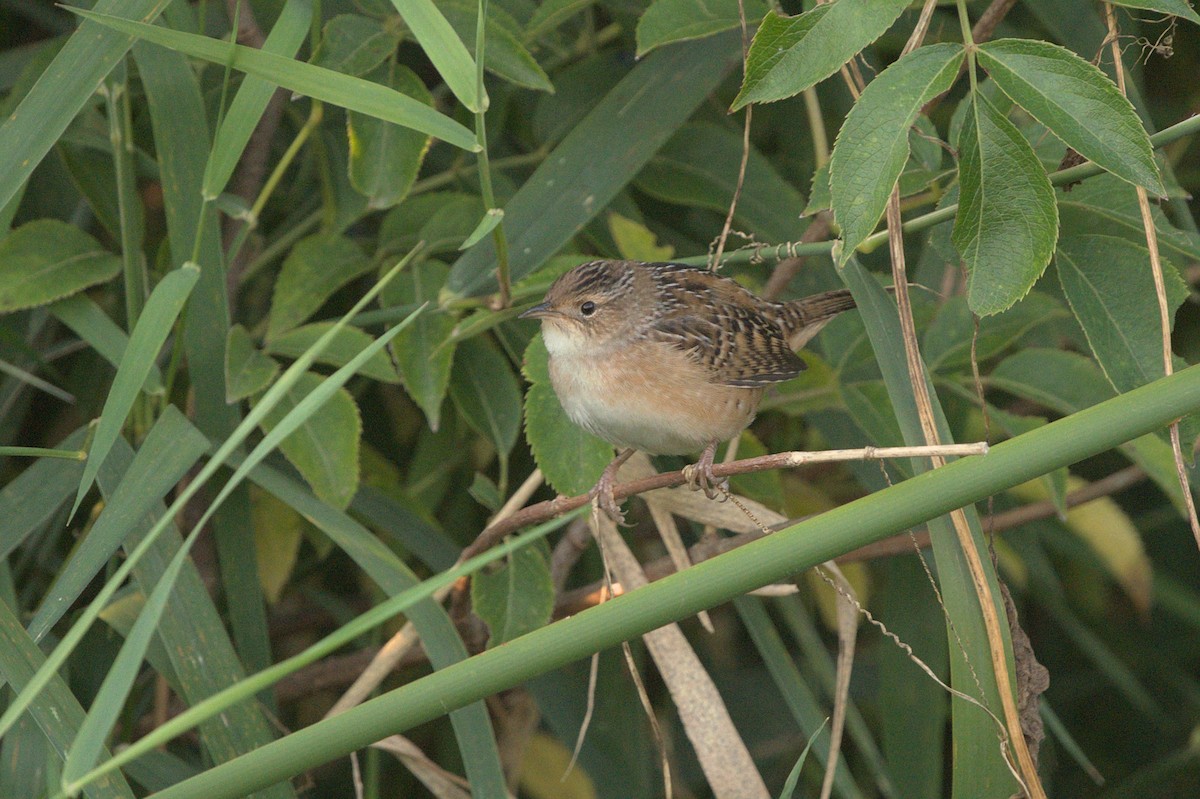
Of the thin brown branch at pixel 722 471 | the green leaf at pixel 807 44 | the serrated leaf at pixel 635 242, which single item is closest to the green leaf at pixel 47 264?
the thin brown branch at pixel 722 471

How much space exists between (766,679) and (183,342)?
212cm

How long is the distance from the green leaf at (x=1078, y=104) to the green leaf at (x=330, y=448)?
1154mm

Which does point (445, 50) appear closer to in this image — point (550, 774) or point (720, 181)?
point (720, 181)

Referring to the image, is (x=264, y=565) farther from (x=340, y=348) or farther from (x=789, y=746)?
(x=789, y=746)

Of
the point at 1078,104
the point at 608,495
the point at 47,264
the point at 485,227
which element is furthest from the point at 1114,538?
the point at 47,264

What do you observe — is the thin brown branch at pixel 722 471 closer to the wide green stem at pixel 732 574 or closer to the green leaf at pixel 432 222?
the wide green stem at pixel 732 574

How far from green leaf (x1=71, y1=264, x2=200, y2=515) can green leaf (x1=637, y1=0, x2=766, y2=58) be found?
0.85 m

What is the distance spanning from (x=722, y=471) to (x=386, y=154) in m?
0.87

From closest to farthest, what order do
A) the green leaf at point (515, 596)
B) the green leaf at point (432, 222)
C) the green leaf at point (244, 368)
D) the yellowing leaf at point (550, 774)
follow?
the green leaf at point (244, 368) → the green leaf at point (515, 596) → the green leaf at point (432, 222) → the yellowing leaf at point (550, 774)

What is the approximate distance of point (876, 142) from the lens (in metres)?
1.50

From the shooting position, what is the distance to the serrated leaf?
2.46 metres

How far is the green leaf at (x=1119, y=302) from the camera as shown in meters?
1.78

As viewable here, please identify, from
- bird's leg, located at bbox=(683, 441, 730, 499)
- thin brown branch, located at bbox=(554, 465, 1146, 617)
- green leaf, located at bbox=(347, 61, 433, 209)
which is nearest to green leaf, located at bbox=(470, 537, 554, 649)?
thin brown branch, located at bbox=(554, 465, 1146, 617)

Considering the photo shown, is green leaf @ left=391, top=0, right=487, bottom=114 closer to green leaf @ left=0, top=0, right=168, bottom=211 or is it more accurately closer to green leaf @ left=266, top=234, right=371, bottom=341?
green leaf @ left=0, top=0, right=168, bottom=211
